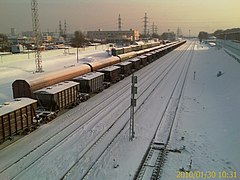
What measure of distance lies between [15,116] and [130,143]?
7.26 meters

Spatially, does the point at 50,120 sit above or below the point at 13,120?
below

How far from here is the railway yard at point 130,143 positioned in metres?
12.0

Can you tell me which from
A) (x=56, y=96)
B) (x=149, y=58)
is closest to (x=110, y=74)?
(x=56, y=96)

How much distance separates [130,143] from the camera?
14.9 m

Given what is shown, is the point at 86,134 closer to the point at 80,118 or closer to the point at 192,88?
Answer: the point at 80,118

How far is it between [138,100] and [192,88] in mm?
10008

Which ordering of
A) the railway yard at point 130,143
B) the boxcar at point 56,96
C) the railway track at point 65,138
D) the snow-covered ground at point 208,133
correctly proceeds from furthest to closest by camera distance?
the boxcar at point 56,96 < the snow-covered ground at point 208,133 < the railway track at point 65,138 < the railway yard at point 130,143

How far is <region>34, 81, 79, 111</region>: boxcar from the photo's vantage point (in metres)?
19.1

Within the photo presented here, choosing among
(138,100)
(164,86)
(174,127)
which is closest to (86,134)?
(174,127)

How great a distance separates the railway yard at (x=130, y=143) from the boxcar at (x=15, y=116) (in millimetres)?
888

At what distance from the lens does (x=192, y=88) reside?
1232 inches

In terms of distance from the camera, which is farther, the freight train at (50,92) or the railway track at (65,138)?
the freight train at (50,92)

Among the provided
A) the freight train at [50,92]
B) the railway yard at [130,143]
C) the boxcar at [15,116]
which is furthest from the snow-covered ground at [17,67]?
the railway yard at [130,143]

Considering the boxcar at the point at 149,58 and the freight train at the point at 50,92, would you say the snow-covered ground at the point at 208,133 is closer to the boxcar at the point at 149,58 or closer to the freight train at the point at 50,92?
the freight train at the point at 50,92
